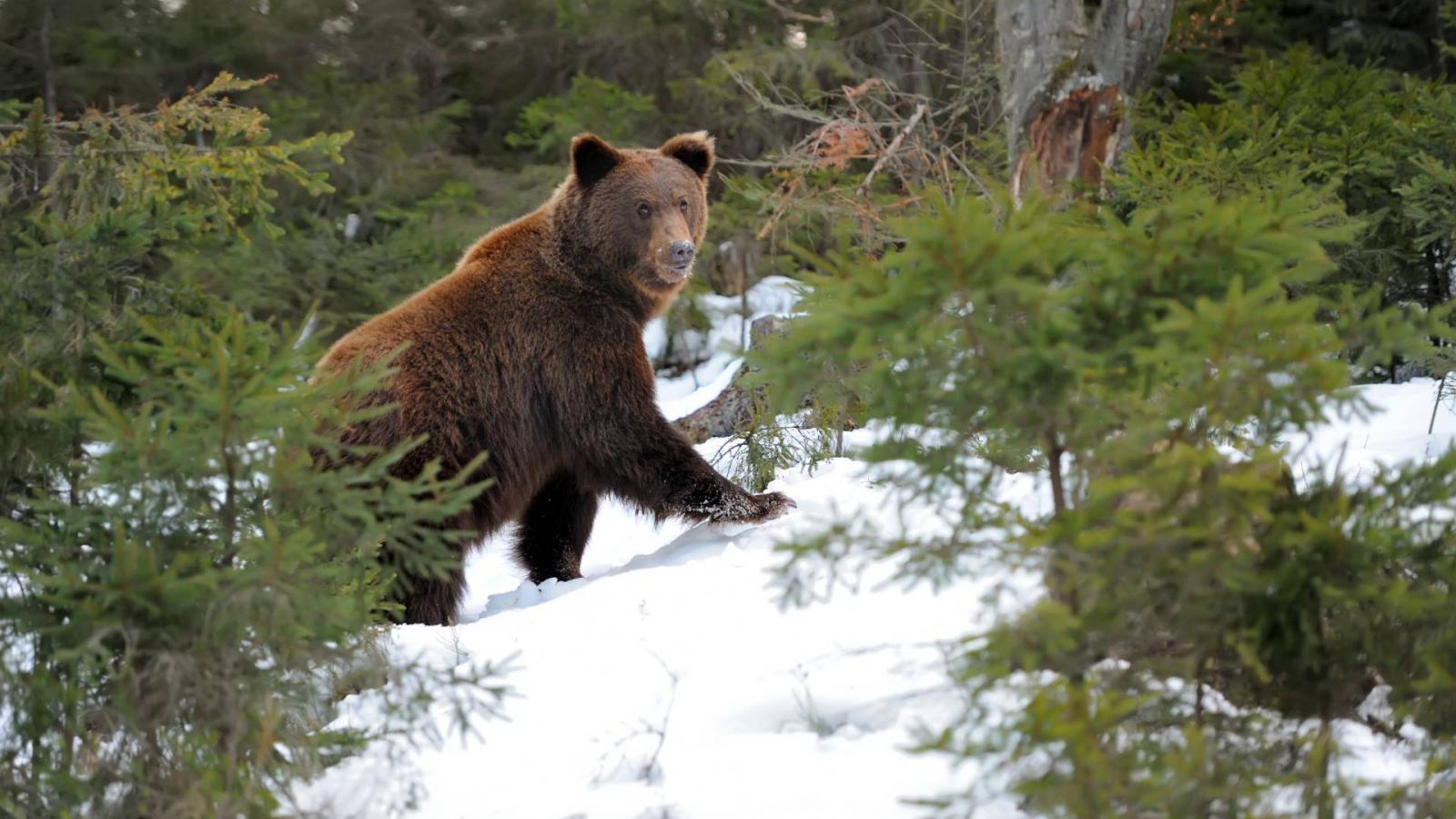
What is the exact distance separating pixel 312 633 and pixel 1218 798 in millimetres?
2216

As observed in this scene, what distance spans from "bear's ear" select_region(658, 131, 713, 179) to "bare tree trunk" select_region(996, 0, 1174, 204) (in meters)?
2.34

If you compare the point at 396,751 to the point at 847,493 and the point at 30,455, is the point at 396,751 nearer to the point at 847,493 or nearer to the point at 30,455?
the point at 30,455

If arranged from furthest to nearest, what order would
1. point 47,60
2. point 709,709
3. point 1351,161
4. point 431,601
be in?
1. point 47,60
2. point 1351,161
3. point 431,601
4. point 709,709

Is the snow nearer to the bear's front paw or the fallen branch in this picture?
the fallen branch

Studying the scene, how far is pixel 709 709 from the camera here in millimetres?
3875

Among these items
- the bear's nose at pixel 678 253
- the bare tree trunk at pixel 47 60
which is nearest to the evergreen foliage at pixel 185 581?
the bear's nose at pixel 678 253

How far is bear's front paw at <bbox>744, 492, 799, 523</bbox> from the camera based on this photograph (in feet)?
18.7

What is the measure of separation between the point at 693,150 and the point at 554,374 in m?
1.62

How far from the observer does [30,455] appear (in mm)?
3834

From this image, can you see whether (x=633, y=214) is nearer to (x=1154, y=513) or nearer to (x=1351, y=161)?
(x=1154, y=513)

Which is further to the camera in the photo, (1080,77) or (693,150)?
(1080,77)

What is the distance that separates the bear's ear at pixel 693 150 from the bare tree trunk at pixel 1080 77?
2338 millimetres

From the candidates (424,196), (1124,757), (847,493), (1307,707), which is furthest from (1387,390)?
(424,196)

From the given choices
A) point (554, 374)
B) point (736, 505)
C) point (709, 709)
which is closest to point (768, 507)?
point (736, 505)
